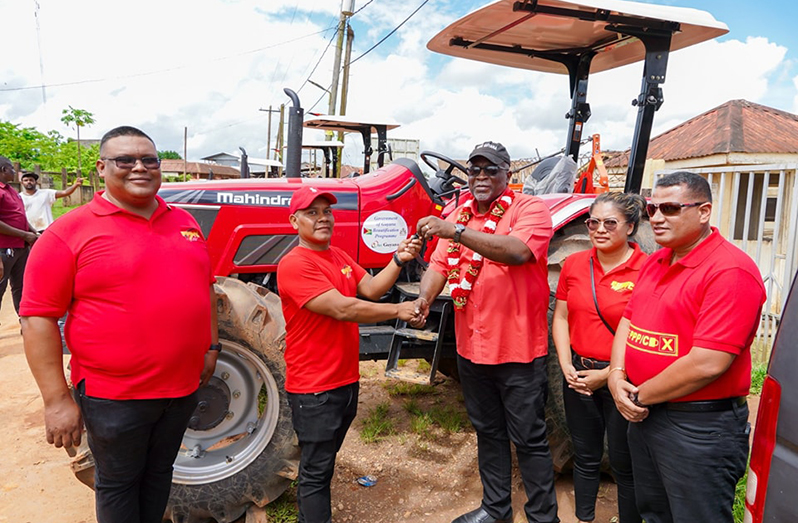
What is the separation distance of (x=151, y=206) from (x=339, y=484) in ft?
6.69

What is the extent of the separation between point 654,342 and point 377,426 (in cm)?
246

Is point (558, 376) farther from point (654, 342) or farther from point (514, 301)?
point (654, 342)

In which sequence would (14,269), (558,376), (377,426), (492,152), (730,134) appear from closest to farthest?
1. (492,152)
2. (558,376)
3. (377,426)
4. (14,269)
5. (730,134)

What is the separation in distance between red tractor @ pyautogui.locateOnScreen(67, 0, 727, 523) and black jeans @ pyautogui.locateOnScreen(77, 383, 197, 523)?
2.05 ft

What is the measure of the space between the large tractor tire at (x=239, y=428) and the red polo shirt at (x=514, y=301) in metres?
1.03

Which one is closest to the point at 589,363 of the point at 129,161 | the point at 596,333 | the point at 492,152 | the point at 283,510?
the point at 596,333

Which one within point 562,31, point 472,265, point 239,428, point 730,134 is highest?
point 562,31

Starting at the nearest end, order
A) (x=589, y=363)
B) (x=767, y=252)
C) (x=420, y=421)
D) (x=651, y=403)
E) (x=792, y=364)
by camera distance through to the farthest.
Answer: (x=792, y=364), (x=651, y=403), (x=589, y=363), (x=420, y=421), (x=767, y=252)

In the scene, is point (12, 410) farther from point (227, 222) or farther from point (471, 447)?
point (471, 447)

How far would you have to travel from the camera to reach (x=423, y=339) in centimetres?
311

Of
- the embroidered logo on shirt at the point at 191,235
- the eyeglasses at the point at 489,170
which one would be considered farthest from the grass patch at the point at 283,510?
the eyeglasses at the point at 489,170

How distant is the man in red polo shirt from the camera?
533 centimetres

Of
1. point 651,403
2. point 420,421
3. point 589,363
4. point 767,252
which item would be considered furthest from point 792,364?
point 767,252

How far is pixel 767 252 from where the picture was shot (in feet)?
23.9
